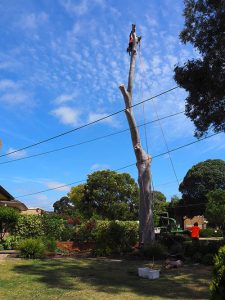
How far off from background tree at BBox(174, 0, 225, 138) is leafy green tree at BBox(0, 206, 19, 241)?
436 inches

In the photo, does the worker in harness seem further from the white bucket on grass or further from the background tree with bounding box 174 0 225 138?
the white bucket on grass

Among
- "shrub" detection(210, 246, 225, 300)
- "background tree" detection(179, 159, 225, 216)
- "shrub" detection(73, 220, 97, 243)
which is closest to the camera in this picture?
"shrub" detection(210, 246, 225, 300)

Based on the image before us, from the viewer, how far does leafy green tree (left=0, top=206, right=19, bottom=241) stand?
23641 millimetres

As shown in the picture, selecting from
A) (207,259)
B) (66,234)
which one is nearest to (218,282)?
(207,259)

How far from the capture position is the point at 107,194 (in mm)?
54781

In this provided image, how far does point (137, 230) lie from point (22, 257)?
6.71 metres

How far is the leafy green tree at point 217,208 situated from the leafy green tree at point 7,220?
2992cm

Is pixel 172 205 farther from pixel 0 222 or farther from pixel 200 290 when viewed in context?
pixel 200 290

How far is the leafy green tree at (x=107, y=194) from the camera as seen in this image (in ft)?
178

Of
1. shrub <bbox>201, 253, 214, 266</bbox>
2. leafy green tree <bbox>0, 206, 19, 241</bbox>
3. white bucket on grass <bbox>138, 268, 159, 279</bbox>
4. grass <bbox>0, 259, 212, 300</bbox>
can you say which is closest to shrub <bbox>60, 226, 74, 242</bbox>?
leafy green tree <bbox>0, 206, 19, 241</bbox>

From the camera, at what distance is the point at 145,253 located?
60.7 feet

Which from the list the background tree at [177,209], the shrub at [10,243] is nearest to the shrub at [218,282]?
the shrub at [10,243]

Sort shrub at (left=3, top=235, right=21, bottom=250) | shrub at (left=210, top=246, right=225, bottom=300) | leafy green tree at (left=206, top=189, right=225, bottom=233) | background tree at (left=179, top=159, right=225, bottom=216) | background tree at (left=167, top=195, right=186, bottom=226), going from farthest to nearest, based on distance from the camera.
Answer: background tree at (left=167, top=195, right=186, bottom=226) < background tree at (left=179, top=159, right=225, bottom=216) < leafy green tree at (left=206, top=189, right=225, bottom=233) < shrub at (left=3, top=235, right=21, bottom=250) < shrub at (left=210, top=246, right=225, bottom=300)

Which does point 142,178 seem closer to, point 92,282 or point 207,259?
point 207,259
